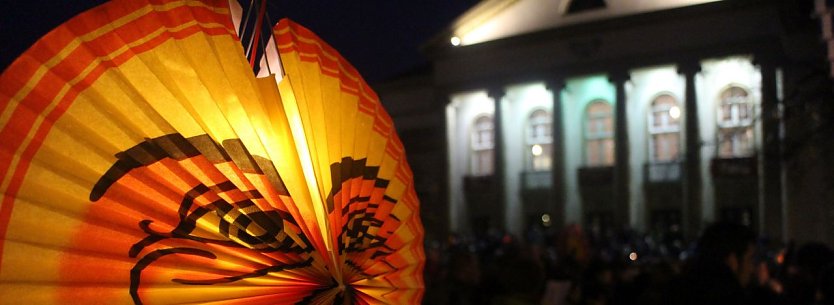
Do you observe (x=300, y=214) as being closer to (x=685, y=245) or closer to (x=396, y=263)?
(x=396, y=263)

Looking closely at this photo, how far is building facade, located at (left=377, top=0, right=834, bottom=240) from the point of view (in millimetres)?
30844

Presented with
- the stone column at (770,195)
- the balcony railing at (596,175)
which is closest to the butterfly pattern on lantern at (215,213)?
the stone column at (770,195)

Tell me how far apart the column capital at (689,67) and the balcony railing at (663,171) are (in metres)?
3.88

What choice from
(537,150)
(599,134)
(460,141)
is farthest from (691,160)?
(460,141)

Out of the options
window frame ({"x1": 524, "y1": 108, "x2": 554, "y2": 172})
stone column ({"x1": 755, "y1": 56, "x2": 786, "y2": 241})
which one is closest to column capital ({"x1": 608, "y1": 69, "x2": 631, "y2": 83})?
window frame ({"x1": 524, "y1": 108, "x2": 554, "y2": 172})

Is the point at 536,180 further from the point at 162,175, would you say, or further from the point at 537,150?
the point at 162,175

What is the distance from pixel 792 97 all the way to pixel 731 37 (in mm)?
11510

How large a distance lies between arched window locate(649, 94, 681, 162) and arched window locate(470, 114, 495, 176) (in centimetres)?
797

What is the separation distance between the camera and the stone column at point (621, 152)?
34500 millimetres

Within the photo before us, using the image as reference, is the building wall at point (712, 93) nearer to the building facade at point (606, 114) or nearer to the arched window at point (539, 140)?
the building facade at point (606, 114)

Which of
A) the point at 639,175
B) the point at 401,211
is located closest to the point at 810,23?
the point at 639,175

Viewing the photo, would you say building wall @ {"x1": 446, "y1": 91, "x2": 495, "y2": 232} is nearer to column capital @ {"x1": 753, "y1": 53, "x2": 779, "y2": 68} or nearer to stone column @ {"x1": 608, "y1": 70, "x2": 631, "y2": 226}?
stone column @ {"x1": 608, "y1": 70, "x2": 631, "y2": 226}

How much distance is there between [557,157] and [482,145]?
5749mm

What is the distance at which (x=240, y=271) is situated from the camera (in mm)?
1763
